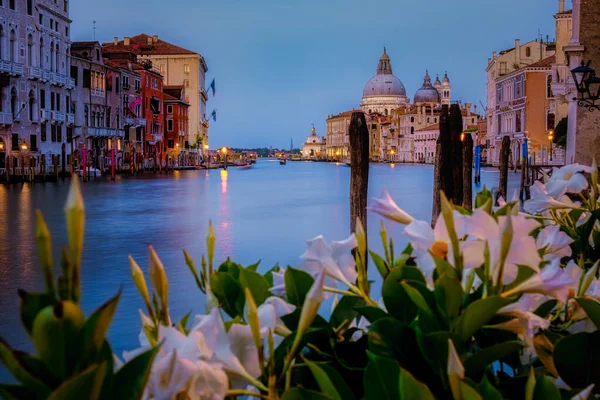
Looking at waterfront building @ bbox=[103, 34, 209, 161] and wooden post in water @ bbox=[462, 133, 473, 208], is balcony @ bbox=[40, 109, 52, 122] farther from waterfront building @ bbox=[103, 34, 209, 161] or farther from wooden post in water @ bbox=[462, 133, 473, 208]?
waterfront building @ bbox=[103, 34, 209, 161]

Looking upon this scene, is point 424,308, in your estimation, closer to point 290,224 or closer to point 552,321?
point 552,321

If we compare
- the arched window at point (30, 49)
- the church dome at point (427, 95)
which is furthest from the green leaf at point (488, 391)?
the church dome at point (427, 95)

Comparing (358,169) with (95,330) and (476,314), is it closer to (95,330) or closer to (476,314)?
(476,314)

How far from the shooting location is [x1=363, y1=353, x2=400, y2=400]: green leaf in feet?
2.85

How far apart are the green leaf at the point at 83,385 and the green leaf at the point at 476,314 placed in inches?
18.2

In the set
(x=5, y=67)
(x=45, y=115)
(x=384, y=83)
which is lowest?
(x=45, y=115)

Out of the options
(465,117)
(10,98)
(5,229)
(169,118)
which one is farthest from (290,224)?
(465,117)

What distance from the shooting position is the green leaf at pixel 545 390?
905 millimetres

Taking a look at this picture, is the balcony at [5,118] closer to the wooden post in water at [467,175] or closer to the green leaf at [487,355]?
the wooden post in water at [467,175]

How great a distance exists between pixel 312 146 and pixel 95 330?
156318mm

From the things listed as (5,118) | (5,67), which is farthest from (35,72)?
(5,118)

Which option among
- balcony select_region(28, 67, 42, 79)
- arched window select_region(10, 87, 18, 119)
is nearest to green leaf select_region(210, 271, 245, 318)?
arched window select_region(10, 87, 18, 119)

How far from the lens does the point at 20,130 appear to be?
99.1ft

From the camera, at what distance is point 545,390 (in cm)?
91
